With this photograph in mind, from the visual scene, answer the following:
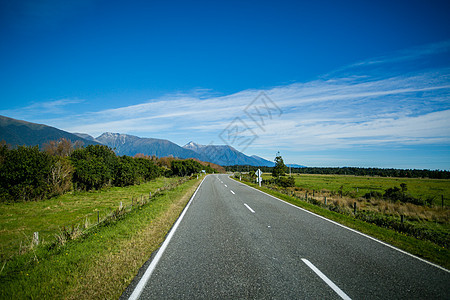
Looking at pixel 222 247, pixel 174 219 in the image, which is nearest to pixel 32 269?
pixel 222 247

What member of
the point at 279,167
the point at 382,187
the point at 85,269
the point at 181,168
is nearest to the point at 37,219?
the point at 85,269

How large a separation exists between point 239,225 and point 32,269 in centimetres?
569

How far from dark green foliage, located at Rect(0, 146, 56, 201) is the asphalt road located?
63.2ft

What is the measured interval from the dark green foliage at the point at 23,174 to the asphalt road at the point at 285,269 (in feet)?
63.2

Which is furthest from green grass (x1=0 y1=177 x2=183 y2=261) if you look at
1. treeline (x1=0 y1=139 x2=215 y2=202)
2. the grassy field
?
the grassy field

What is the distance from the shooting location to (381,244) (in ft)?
19.7

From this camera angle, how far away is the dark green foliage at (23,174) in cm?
1744

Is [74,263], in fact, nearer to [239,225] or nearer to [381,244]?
[239,225]

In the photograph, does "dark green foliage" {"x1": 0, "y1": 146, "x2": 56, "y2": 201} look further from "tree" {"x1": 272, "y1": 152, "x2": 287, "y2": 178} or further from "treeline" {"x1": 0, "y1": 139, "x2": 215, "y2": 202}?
"tree" {"x1": 272, "y1": 152, "x2": 287, "y2": 178}

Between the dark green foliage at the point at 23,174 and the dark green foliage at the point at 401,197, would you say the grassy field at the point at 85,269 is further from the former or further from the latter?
the dark green foliage at the point at 401,197

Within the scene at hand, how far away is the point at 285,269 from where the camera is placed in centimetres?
420

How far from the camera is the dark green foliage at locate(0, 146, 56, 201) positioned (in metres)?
17.4

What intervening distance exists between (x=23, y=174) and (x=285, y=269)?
23149 mm

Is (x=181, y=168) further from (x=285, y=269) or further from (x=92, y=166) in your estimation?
(x=285, y=269)
